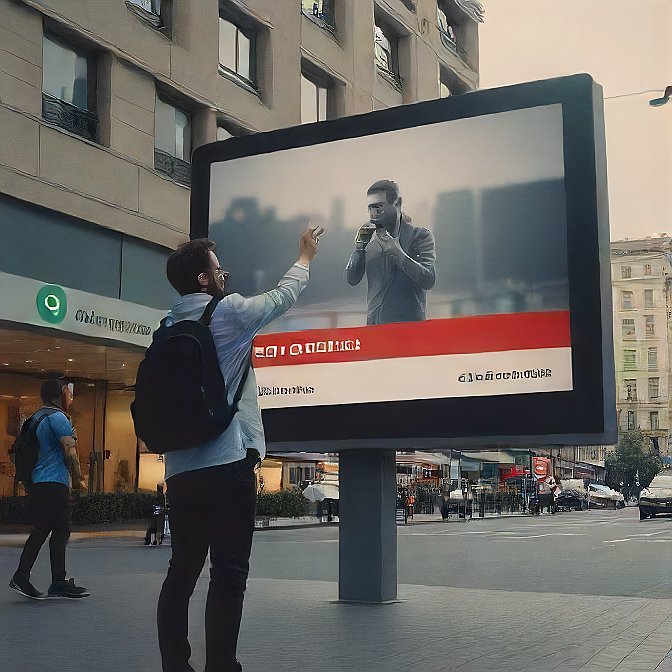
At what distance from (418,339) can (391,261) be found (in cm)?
57

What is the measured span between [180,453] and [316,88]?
75.9 ft

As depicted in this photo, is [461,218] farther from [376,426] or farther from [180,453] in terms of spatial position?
[180,453]

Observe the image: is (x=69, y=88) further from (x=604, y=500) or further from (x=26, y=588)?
(x=604, y=500)

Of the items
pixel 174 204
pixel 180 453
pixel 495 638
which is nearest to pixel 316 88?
pixel 174 204

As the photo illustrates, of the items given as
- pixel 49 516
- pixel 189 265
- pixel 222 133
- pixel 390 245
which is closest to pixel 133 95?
pixel 222 133

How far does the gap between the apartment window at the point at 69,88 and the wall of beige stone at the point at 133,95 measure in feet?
0.70

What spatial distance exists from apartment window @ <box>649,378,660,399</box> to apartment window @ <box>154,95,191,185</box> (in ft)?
149

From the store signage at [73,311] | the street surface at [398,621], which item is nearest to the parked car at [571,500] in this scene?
the store signage at [73,311]

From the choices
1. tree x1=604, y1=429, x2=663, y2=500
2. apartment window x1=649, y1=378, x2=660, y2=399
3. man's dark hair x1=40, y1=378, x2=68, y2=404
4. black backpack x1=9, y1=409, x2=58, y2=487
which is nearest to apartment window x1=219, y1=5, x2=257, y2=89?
man's dark hair x1=40, y1=378, x2=68, y2=404

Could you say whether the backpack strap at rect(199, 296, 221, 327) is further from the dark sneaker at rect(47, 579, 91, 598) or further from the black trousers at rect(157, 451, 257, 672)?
the dark sneaker at rect(47, 579, 91, 598)

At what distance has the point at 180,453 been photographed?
14.8 feet

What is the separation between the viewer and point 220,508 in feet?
14.4

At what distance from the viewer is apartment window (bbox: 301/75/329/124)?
2622 cm

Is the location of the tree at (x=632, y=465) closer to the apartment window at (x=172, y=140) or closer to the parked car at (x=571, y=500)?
the parked car at (x=571, y=500)
